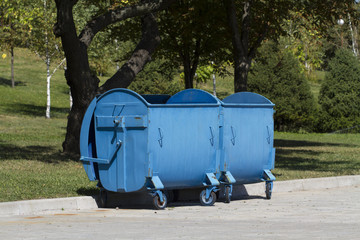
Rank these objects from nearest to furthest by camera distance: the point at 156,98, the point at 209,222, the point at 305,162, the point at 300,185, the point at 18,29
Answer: the point at 209,222 → the point at 156,98 → the point at 300,185 → the point at 305,162 → the point at 18,29

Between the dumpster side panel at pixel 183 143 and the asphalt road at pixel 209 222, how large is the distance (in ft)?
1.59

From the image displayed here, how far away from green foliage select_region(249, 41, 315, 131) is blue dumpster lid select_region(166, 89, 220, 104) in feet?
93.6

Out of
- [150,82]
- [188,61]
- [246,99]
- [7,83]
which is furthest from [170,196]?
[7,83]

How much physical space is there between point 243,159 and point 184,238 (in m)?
4.01

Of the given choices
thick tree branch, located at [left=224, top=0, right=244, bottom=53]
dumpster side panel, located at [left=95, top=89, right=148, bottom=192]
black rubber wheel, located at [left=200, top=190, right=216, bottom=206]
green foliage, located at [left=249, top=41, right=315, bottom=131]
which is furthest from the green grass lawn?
green foliage, located at [left=249, top=41, right=315, bottom=131]

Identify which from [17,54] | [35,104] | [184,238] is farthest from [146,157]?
[17,54]

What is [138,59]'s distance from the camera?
18234 mm

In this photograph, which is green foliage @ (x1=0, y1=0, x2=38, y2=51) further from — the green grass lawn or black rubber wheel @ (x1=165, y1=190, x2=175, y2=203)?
black rubber wheel @ (x1=165, y1=190, x2=175, y2=203)

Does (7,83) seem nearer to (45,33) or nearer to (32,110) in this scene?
(32,110)

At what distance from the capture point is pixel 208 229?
8039 millimetres

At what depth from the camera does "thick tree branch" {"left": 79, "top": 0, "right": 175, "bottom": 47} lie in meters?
17.0

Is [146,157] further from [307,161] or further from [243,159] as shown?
[307,161]

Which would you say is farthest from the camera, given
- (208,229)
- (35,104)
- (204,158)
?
(35,104)

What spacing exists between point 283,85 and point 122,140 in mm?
30668
